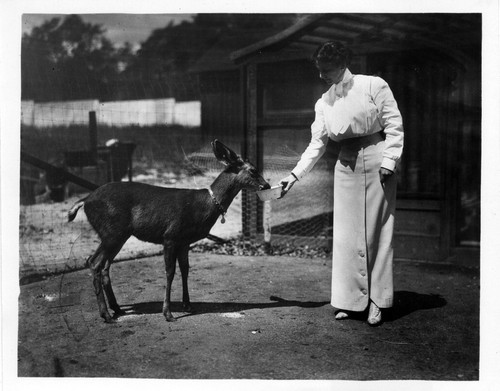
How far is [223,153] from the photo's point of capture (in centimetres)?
341

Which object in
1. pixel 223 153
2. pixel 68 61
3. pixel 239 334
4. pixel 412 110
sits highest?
pixel 68 61

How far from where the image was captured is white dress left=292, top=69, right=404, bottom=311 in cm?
332

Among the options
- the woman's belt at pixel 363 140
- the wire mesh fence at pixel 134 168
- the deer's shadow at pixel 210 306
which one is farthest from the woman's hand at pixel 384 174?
the wire mesh fence at pixel 134 168

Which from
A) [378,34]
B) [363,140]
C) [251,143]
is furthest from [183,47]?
[363,140]

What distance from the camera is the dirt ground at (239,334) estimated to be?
2932mm

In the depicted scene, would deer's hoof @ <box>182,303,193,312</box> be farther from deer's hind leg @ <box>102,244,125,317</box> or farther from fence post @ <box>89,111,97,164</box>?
fence post @ <box>89,111,97,164</box>

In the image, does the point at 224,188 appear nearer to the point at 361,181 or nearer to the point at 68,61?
the point at 361,181

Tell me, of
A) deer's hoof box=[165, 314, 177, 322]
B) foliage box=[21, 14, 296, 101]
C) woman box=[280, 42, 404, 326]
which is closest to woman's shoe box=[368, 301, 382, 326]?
woman box=[280, 42, 404, 326]

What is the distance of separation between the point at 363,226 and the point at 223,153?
3.65 ft

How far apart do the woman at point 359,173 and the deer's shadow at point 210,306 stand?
0.40 meters

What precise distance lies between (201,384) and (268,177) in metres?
2.92

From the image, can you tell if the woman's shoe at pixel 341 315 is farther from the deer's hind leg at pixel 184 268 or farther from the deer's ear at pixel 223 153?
the deer's ear at pixel 223 153
